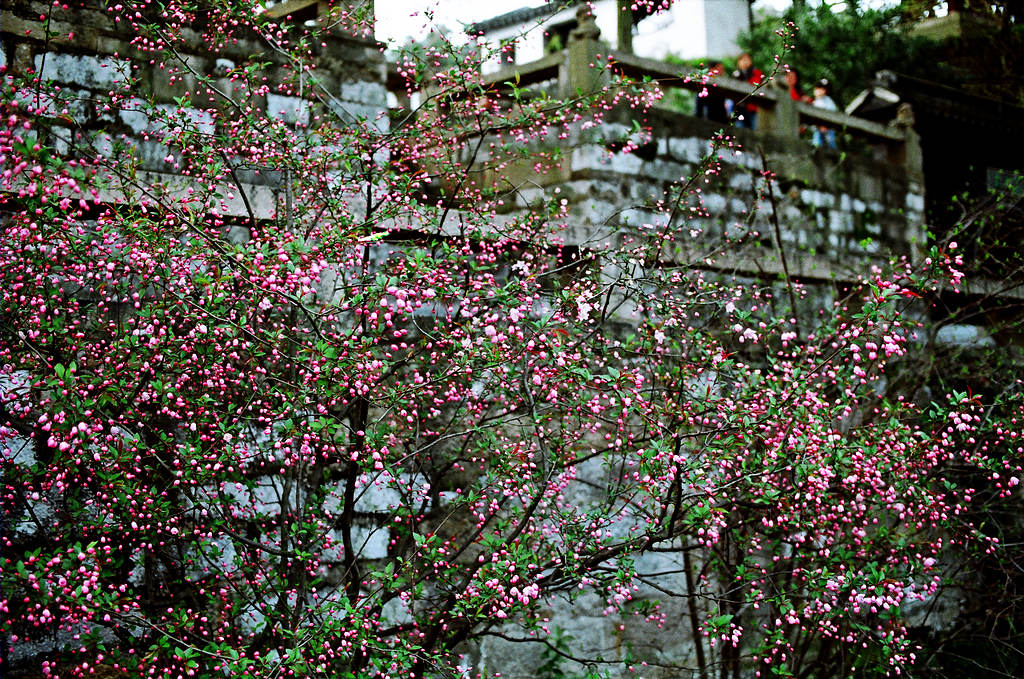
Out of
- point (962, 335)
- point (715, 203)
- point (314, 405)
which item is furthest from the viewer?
point (962, 335)

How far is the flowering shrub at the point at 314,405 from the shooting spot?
350cm

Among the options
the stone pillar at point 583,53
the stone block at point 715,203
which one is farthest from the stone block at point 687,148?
the stone pillar at point 583,53

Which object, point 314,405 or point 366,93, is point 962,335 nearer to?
point 366,93

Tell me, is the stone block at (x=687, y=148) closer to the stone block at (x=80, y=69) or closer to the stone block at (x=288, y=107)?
the stone block at (x=288, y=107)

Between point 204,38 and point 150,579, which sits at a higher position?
point 204,38

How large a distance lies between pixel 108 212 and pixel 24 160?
0.40 meters

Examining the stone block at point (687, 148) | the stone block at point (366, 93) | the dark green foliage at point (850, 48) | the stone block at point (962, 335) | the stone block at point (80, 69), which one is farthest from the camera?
the dark green foliage at point (850, 48)

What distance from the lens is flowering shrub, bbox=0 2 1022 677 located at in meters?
3.50

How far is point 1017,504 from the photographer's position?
5.59 meters

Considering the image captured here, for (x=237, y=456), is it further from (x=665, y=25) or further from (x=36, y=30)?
(x=665, y=25)

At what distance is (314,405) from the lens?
12.6ft

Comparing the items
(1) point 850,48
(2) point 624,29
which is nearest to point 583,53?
→ (2) point 624,29

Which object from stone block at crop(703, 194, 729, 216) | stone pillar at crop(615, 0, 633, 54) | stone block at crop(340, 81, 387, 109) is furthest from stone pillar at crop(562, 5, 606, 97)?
stone block at crop(340, 81, 387, 109)

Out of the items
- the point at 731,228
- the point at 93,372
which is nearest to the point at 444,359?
the point at 93,372
